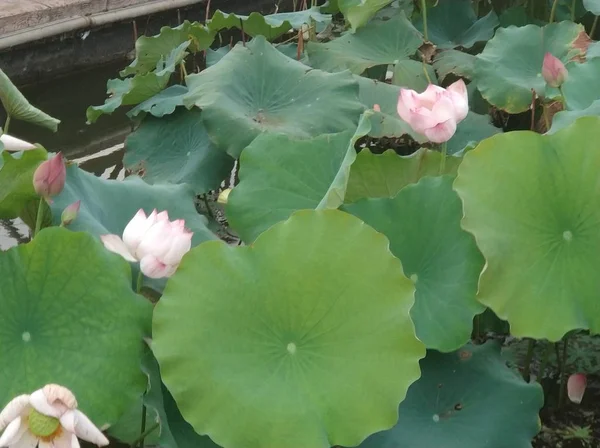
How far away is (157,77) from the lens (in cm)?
246

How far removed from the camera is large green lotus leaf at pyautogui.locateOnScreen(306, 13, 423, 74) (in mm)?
2635

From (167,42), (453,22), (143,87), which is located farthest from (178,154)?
(453,22)

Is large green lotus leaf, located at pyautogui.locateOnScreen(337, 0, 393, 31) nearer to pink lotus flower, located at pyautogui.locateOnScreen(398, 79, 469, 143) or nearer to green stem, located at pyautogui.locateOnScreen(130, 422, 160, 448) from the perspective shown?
pink lotus flower, located at pyautogui.locateOnScreen(398, 79, 469, 143)

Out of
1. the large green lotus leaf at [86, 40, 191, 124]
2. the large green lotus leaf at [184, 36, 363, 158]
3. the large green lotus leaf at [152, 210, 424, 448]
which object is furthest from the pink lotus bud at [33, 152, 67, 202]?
the large green lotus leaf at [86, 40, 191, 124]

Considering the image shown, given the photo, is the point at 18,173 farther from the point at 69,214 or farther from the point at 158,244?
the point at 158,244

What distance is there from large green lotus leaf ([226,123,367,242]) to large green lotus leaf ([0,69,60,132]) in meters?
0.46

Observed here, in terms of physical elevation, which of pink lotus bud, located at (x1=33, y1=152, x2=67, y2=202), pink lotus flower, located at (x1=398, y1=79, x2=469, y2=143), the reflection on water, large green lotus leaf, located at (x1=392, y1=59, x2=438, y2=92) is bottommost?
the reflection on water

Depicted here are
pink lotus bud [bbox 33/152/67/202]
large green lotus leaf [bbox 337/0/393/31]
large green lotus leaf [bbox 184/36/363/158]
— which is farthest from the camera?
large green lotus leaf [bbox 337/0/393/31]

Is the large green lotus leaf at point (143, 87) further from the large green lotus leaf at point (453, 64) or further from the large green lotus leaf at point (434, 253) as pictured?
the large green lotus leaf at point (434, 253)

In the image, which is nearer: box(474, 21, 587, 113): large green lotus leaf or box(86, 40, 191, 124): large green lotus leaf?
box(474, 21, 587, 113): large green lotus leaf

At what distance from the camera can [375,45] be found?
2723 mm

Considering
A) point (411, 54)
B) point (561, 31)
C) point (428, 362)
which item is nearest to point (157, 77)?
point (411, 54)

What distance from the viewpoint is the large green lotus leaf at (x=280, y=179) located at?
1531 mm

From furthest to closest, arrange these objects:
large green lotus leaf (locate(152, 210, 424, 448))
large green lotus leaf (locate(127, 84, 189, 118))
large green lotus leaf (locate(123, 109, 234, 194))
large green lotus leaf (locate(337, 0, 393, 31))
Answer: large green lotus leaf (locate(337, 0, 393, 31)) < large green lotus leaf (locate(127, 84, 189, 118)) < large green lotus leaf (locate(123, 109, 234, 194)) < large green lotus leaf (locate(152, 210, 424, 448))
